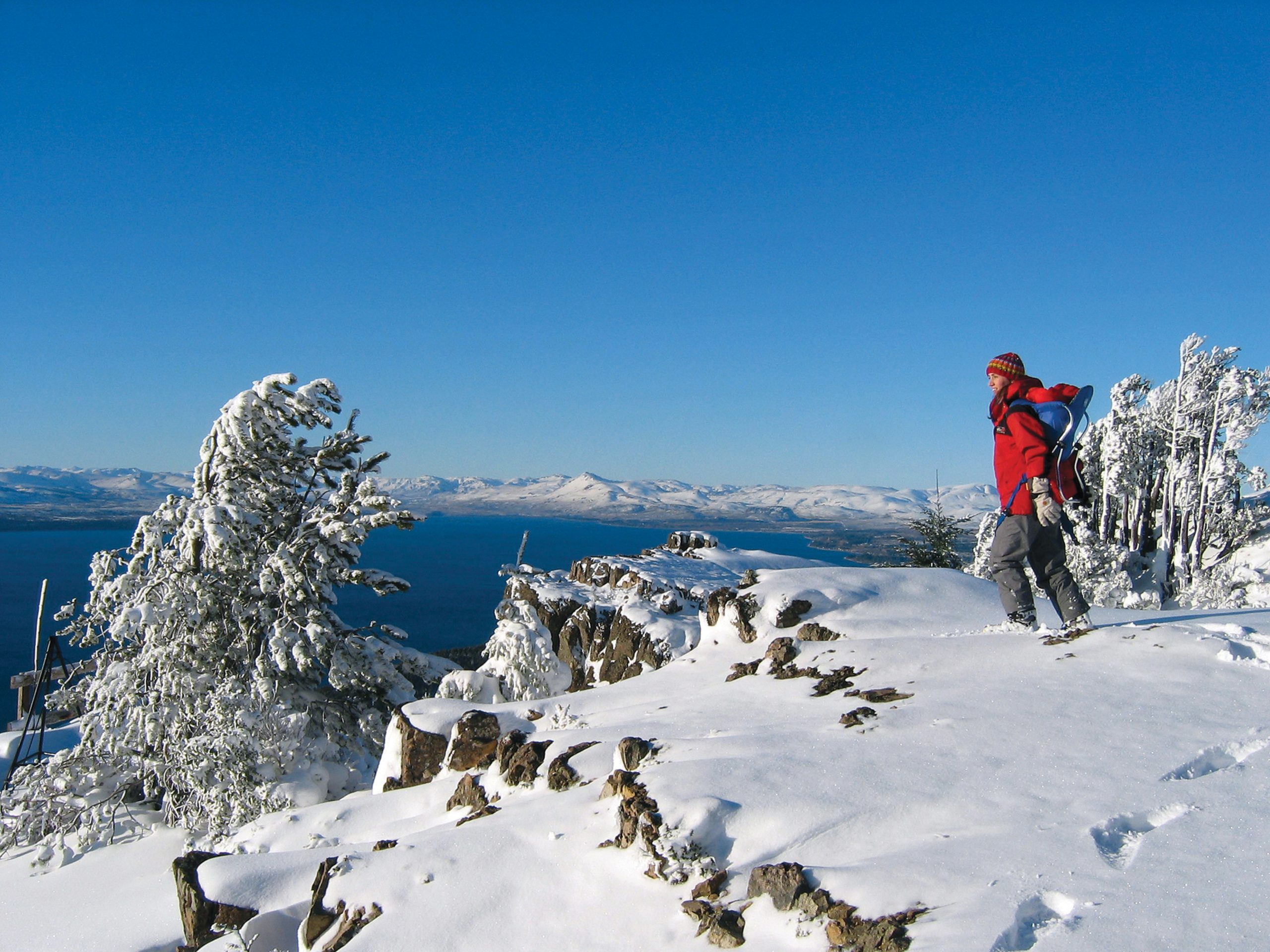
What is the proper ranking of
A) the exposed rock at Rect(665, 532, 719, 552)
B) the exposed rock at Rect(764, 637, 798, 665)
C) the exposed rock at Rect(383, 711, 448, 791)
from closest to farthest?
the exposed rock at Rect(383, 711, 448, 791) → the exposed rock at Rect(764, 637, 798, 665) → the exposed rock at Rect(665, 532, 719, 552)

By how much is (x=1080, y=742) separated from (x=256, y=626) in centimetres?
1073

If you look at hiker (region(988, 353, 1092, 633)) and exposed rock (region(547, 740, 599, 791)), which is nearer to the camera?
exposed rock (region(547, 740, 599, 791))

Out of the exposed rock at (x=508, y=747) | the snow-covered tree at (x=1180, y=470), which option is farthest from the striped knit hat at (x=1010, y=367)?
the snow-covered tree at (x=1180, y=470)

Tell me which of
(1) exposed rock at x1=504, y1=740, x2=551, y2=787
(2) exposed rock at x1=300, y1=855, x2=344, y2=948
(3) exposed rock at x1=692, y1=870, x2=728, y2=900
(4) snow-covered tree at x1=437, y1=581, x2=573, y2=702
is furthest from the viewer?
(4) snow-covered tree at x1=437, y1=581, x2=573, y2=702

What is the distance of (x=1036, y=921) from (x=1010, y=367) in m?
4.79

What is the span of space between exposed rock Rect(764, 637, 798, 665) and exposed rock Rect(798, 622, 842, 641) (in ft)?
0.63

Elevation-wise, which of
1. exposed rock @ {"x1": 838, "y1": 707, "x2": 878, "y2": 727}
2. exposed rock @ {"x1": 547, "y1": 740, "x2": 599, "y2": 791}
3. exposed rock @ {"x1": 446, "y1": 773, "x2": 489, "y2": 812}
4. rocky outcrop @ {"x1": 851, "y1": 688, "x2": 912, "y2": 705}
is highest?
rocky outcrop @ {"x1": 851, "y1": 688, "x2": 912, "y2": 705}

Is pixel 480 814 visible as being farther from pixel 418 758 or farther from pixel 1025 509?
pixel 1025 509

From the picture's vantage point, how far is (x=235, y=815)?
932 centimetres

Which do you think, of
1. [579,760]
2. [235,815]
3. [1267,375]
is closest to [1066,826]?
[579,760]

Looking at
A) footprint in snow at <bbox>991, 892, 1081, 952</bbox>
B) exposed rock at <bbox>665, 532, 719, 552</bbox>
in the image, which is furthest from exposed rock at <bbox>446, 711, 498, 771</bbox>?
exposed rock at <bbox>665, 532, 719, 552</bbox>

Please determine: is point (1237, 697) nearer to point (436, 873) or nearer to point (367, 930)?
point (436, 873)

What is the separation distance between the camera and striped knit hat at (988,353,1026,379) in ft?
21.6

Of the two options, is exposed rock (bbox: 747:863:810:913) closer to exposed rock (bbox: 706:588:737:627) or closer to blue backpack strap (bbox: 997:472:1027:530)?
blue backpack strap (bbox: 997:472:1027:530)
